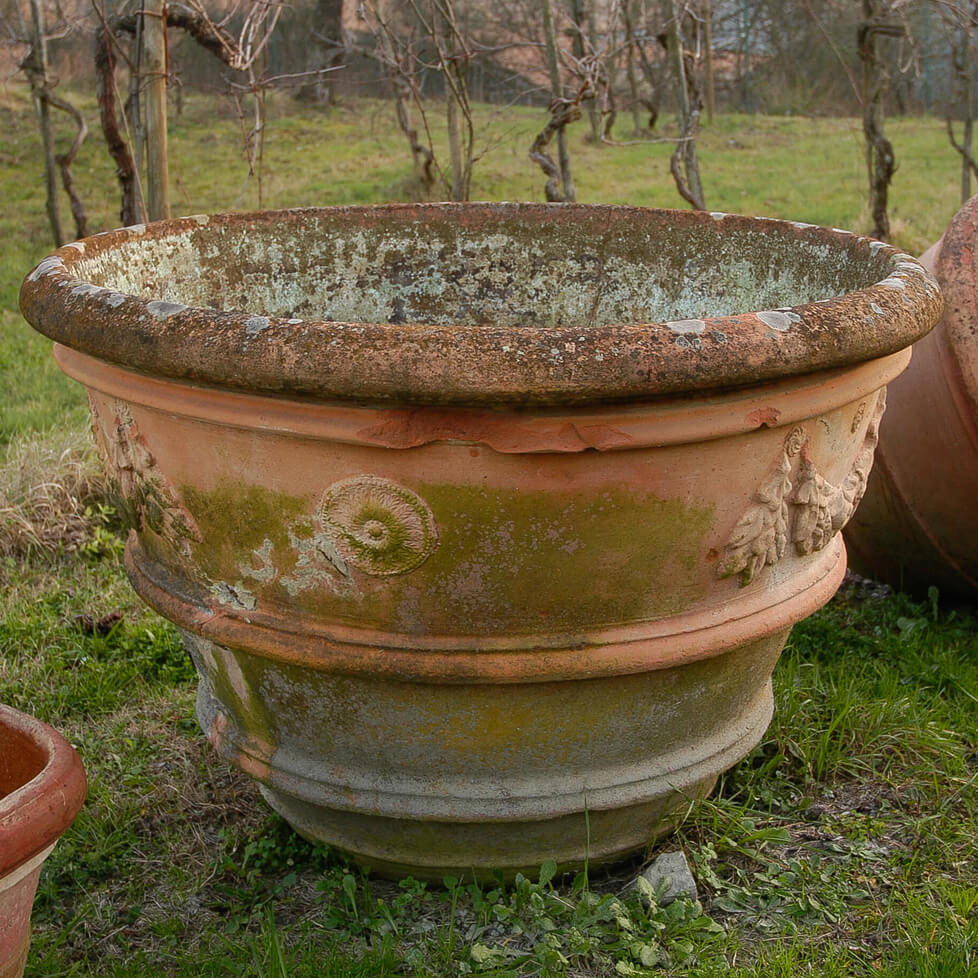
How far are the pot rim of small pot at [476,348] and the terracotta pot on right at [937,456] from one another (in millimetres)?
1090

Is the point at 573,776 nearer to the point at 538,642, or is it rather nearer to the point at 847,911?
the point at 538,642

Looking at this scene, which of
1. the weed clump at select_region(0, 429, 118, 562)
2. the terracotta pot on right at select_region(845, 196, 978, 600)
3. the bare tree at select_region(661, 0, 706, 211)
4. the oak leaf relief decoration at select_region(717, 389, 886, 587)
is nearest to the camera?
the oak leaf relief decoration at select_region(717, 389, 886, 587)

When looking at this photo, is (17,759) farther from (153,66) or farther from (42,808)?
(153,66)

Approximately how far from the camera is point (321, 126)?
13.1 meters

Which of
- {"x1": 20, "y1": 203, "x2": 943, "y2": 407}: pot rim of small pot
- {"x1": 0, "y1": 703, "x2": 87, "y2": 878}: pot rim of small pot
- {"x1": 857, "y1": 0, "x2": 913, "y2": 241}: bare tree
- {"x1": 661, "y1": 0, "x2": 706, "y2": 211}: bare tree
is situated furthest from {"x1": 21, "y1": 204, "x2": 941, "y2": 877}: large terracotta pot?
{"x1": 857, "y1": 0, "x2": 913, "y2": 241}: bare tree

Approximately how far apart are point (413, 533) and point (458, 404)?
8.9 inches

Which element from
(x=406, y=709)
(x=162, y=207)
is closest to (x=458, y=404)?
(x=406, y=709)

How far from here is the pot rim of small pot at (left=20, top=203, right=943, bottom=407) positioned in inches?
54.6

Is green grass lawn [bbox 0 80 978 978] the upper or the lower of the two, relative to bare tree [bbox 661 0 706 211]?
lower

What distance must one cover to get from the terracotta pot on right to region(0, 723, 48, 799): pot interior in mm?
2227

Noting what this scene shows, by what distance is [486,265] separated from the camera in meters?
2.80

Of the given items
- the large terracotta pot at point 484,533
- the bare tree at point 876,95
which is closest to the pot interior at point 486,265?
the large terracotta pot at point 484,533

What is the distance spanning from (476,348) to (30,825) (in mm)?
908

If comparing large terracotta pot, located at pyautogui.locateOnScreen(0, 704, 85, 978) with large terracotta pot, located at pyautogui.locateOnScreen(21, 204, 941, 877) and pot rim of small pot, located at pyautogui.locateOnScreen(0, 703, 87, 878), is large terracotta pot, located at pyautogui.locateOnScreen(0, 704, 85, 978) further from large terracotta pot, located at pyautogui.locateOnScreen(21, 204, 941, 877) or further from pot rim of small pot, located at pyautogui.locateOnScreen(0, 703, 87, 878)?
large terracotta pot, located at pyautogui.locateOnScreen(21, 204, 941, 877)
